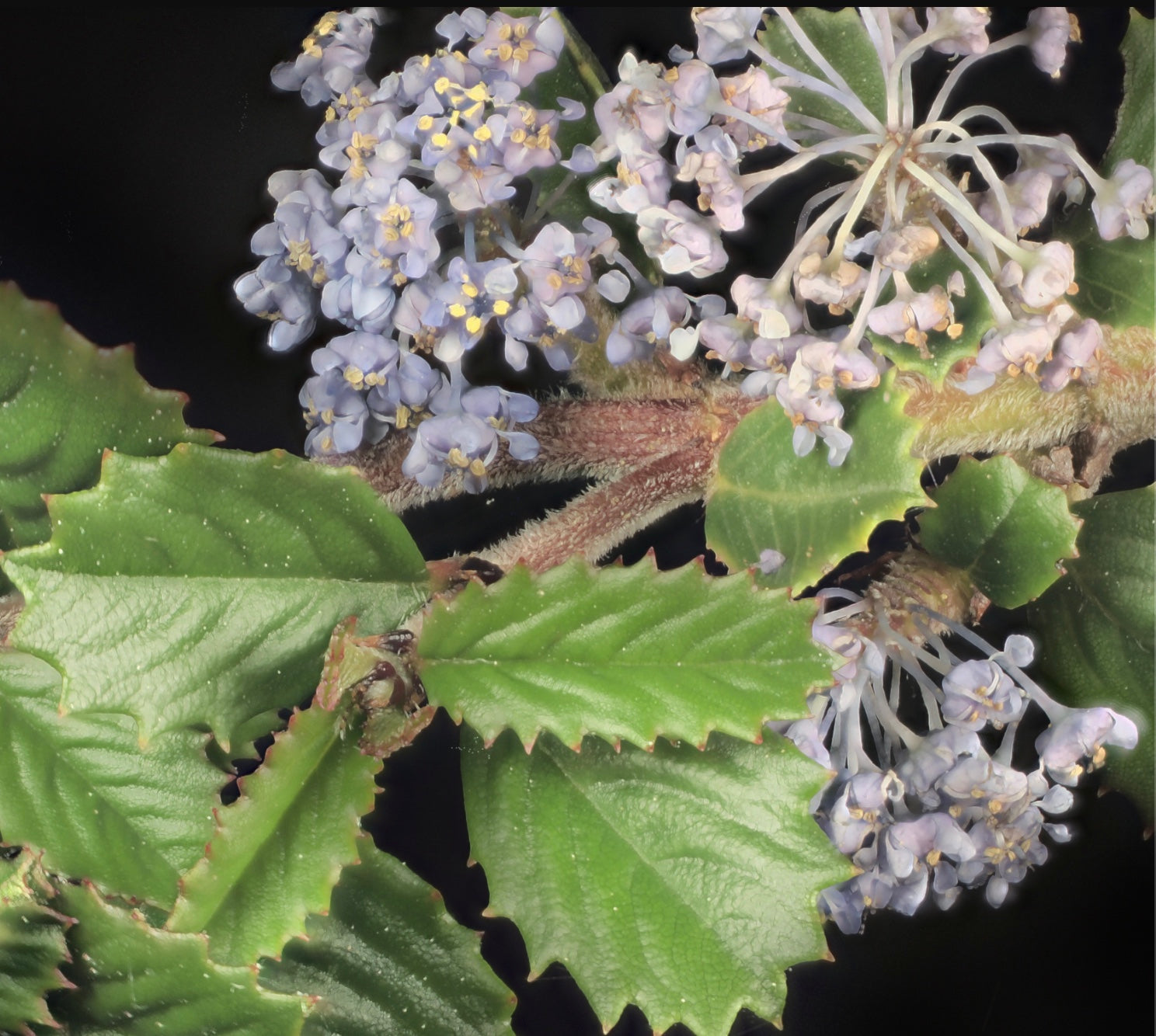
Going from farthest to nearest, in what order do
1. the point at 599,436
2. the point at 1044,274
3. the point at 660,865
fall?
the point at 599,436, the point at 660,865, the point at 1044,274

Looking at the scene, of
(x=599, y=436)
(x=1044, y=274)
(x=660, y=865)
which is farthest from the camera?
(x=599, y=436)

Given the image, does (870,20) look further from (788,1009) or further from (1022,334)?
(788,1009)

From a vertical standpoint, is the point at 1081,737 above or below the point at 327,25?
below

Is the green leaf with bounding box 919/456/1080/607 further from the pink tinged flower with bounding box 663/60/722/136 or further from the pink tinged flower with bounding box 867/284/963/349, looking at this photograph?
the pink tinged flower with bounding box 663/60/722/136

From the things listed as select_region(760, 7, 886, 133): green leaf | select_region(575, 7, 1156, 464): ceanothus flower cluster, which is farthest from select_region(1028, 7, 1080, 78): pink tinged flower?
select_region(760, 7, 886, 133): green leaf

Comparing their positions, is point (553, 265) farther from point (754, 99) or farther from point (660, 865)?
point (660, 865)

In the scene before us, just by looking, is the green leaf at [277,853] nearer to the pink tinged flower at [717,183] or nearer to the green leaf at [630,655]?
the green leaf at [630,655]

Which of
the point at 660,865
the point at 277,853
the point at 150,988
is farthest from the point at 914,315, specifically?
the point at 150,988
